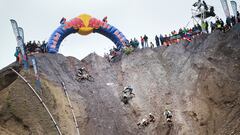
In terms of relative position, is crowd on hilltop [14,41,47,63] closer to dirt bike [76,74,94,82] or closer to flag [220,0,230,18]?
dirt bike [76,74,94,82]

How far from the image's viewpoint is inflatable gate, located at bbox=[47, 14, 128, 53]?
35.5 m

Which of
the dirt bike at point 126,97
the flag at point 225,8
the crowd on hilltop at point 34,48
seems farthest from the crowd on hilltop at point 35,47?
the flag at point 225,8

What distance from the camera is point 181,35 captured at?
34.9 m

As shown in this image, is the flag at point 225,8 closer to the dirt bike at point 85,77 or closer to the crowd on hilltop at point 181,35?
the crowd on hilltop at point 181,35

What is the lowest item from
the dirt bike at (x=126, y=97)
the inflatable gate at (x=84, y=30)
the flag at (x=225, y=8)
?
the dirt bike at (x=126, y=97)

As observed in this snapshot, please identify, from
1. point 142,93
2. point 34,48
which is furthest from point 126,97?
point 34,48

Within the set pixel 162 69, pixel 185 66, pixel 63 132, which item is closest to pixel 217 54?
pixel 185 66

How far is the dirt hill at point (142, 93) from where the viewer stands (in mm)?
23805

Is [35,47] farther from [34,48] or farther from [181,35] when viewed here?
[181,35]

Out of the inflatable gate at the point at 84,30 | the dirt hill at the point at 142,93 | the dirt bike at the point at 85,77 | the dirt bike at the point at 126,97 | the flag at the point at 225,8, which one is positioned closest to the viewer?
the dirt hill at the point at 142,93

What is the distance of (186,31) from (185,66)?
4.55 metres

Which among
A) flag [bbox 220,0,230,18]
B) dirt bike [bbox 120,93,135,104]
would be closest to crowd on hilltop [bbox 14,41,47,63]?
dirt bike [bbox 120,93,135,104]

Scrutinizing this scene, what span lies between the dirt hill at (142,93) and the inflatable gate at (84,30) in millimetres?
1820

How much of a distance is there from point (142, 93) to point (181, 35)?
7323mm
